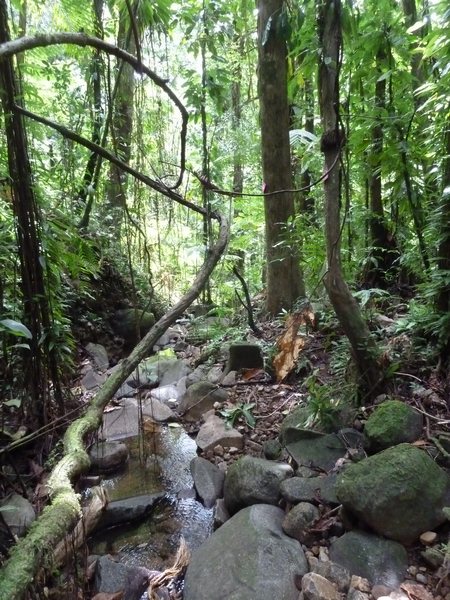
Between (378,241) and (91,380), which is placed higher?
(378,241)

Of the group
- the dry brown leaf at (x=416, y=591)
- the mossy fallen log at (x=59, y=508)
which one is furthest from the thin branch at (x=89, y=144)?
the dry brown leaf at (x=416, y=591)

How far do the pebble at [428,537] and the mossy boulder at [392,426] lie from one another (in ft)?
1.87

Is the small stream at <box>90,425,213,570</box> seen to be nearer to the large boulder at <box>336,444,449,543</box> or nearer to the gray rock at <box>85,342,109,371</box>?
the large boulder at <box>336,444,449,543</box>

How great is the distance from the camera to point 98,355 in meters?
6.04

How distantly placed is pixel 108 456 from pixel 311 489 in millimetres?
1812

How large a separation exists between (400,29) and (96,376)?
4.92 meters

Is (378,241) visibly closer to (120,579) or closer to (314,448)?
(314,448)

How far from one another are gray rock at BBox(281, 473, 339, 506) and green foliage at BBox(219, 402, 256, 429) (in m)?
1.17

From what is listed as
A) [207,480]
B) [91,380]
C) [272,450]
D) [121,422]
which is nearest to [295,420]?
[272,450]

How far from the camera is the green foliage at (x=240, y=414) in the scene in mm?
4109

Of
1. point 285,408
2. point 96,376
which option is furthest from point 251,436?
point 96,376

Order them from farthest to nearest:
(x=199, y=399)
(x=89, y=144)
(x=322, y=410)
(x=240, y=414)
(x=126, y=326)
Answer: (x=126, y=326) < (x=199, y=399) < (x=240, y=414) < (x=322, y=410) < (x=89, y=144)

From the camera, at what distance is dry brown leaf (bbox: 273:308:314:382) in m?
3.69

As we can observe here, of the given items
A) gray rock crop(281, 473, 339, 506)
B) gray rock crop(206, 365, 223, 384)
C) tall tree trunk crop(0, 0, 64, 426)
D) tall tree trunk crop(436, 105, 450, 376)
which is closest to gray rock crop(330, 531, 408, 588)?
gray rock crop(281, 473, 339, 506)
